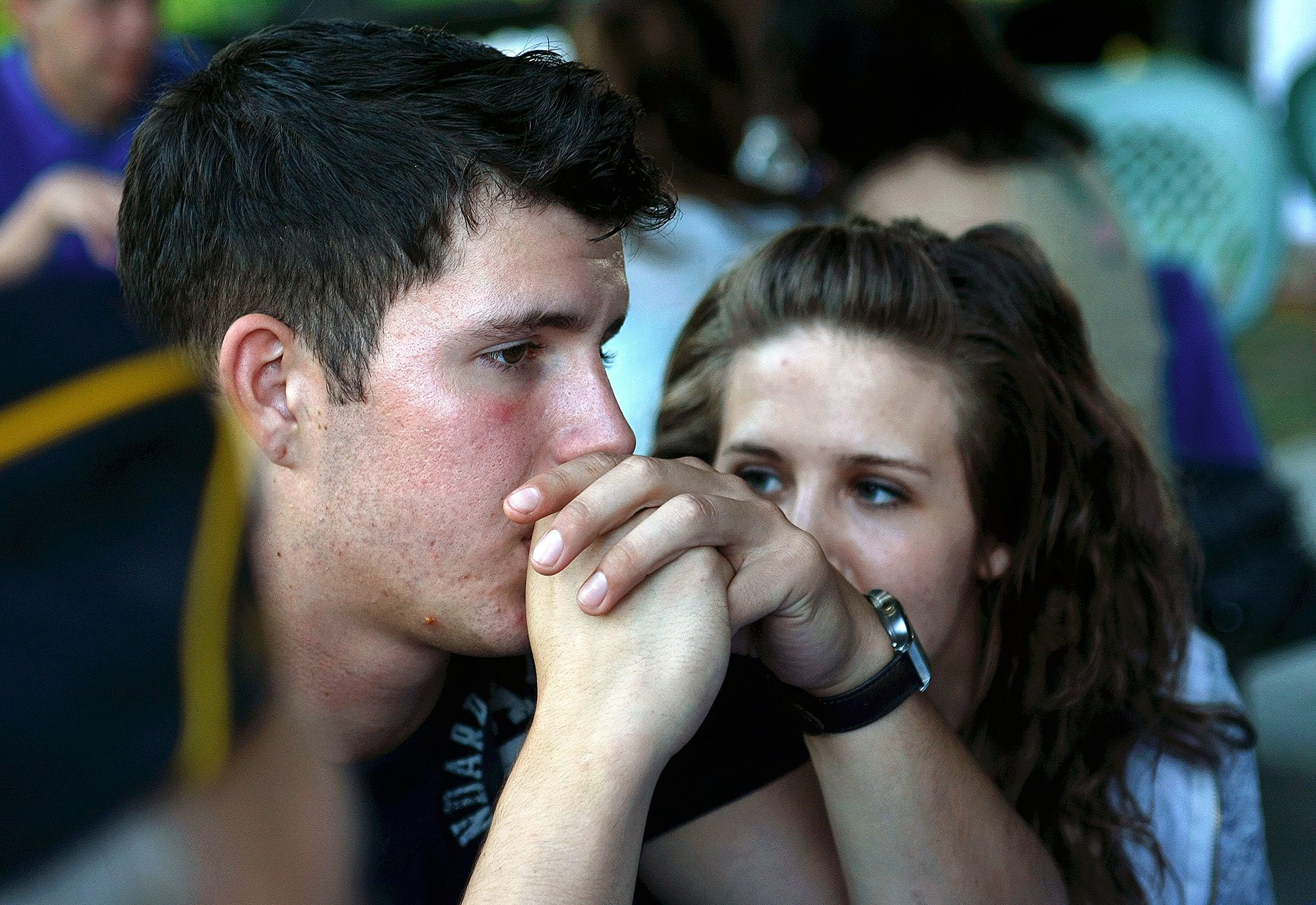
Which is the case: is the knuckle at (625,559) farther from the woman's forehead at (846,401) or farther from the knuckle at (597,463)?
the woman's forehead at (846,401)

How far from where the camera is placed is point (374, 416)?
1377 millimetres

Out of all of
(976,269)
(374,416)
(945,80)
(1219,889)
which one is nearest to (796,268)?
(976,269)

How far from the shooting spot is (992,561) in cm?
193

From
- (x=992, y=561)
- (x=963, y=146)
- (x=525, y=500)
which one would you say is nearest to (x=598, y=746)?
(x=525, y=500)

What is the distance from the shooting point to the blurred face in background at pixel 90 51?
120 inches

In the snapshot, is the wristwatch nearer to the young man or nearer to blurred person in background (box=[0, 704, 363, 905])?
the young man

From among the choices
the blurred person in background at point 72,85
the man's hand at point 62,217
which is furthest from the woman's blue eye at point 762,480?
the blurred person in background at point 72,85

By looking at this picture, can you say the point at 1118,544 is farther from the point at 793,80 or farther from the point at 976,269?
the point at 793,80

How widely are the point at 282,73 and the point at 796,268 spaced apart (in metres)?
0.81

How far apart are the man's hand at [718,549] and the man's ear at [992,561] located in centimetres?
44

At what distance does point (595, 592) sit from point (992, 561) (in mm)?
874

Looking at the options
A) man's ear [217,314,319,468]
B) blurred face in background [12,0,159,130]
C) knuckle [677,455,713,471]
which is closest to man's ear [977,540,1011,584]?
knuckle [677,455,713,471]

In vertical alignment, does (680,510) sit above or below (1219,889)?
above

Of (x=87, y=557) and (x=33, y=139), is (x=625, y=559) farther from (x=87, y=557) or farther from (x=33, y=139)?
(x=33, y=139)
